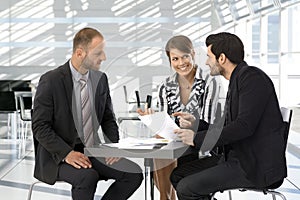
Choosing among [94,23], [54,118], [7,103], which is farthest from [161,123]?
[94,23]

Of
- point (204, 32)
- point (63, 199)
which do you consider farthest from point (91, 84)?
point (204, 32)

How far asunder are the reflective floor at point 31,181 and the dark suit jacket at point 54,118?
1.45 ft

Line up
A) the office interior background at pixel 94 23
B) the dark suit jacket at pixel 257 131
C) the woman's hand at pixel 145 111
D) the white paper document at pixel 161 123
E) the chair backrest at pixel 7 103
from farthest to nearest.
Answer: the office interior background at pixel 94 23 → the chair backrest at pixel 7 103 → the woman's hand at pixel 145 111 → the white paper document at pixel 161 123 → the dark suit jacket at pixel 257 131

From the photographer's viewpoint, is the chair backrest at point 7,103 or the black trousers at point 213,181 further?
the chair backrest at point 7,103

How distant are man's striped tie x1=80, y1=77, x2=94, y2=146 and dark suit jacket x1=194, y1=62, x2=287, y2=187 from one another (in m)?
0.57

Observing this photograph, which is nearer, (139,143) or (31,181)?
(139,143)

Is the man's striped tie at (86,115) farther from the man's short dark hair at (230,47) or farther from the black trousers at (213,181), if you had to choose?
the man's short dark hair at (230,47)

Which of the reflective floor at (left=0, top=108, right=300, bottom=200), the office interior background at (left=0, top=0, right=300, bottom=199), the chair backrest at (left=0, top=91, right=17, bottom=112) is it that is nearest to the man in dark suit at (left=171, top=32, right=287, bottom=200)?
the reflective floor at (left=0, top=108, right=300, bottom=200)

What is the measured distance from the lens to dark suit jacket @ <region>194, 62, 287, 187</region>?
2.79 meters

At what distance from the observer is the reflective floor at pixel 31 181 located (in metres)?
4.86

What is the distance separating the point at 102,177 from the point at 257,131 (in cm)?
90

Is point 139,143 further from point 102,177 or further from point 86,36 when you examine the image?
point 86,36

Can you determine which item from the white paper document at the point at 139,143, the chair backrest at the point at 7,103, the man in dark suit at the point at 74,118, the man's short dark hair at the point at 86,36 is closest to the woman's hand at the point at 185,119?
the white paper document at the point at 139,143

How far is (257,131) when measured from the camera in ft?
9.27
